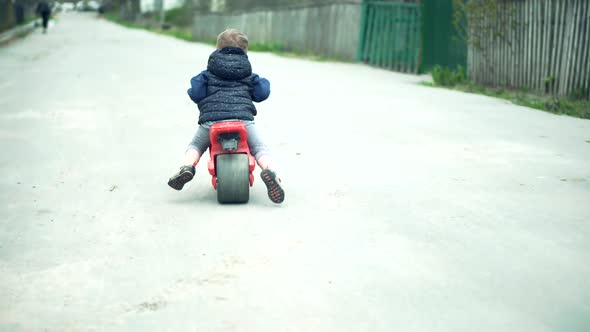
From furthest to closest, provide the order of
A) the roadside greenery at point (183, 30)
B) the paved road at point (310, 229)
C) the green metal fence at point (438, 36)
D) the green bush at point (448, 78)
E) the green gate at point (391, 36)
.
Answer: the roadside greenery at point (183, 30) < the green gate at point (391, 36) < the green metal fence at point (438, 36) < the green bush at point (448, 78) < the paved road at point (310, 229)

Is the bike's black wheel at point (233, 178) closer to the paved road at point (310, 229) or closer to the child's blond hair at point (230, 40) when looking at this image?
the paved road at point (310, 229)

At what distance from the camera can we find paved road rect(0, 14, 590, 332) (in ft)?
12.8

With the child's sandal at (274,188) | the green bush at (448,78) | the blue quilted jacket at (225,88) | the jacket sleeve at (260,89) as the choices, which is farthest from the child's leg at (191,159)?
the green bush at (448,78)

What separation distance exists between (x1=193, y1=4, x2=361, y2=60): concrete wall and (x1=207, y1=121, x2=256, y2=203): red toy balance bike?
17.0 metres

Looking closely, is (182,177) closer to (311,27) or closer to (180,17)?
(311,27)

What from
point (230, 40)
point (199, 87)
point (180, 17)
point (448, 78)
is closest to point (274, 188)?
point (199, 87)

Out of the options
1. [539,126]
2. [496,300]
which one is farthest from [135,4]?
[496,300]

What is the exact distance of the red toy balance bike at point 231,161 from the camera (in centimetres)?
587

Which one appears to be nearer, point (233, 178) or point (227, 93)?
point (233, 178)

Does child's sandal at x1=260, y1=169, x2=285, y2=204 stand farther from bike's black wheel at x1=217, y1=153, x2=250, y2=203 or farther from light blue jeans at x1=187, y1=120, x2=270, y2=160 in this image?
light blue jeans at x1=187, y1=120, x2=270, y2=160

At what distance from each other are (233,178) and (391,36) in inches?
593

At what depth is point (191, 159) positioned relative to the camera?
619 cm

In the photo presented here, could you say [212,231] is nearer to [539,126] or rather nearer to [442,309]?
[442,309]

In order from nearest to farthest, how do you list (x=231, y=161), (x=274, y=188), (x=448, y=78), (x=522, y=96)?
(x=274, y=188), (x=231, y=161), (x=522, y=96), (x=448, y=78)
